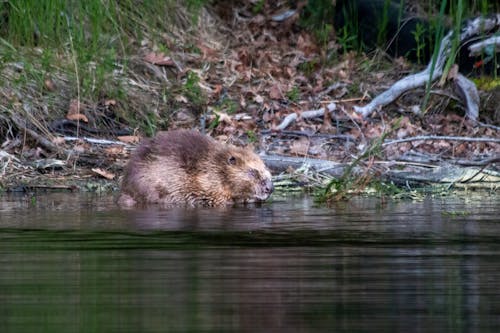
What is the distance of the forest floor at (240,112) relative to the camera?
1053cm

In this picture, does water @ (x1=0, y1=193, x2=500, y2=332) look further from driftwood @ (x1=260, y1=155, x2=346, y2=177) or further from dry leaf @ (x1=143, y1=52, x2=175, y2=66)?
dry leaf @ (x1=143, y1=52, x2=175, y2=66)

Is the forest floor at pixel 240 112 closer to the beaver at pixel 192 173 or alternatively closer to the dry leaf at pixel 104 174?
the dry leaf at pixel 104 174

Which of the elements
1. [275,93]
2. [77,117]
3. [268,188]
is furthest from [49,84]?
[268,188]

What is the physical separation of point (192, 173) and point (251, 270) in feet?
14.0

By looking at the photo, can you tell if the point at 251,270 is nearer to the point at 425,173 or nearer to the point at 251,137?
the point at 425,173

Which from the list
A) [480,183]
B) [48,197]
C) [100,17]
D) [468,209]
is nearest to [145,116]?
[100,17]

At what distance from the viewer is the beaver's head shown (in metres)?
9.09

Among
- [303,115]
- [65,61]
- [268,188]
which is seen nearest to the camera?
[268,188]

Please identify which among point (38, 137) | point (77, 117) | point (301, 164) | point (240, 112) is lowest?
point (301, 164)

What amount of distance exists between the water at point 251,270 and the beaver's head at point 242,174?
941mm

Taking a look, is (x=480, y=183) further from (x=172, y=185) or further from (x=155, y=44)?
(x=155, y=44)

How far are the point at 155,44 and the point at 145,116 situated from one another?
1690mm

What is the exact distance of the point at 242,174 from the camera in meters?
9.21

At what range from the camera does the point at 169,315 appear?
3.92 metres
